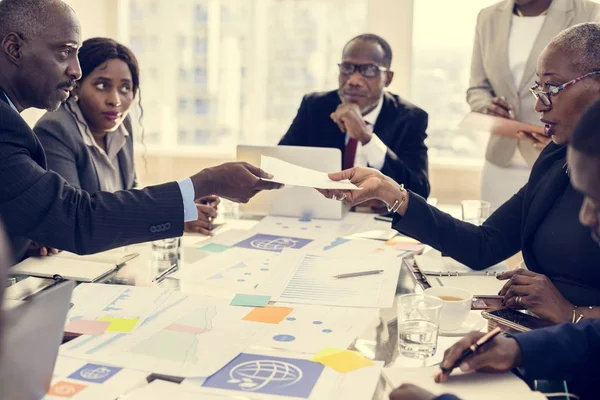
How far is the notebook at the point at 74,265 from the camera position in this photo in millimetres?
1870

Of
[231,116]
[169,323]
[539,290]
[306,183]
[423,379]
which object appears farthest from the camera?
[231,116]

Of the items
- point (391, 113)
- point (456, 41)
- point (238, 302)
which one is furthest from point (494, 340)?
point (456, 41)

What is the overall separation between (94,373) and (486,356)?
70 cm

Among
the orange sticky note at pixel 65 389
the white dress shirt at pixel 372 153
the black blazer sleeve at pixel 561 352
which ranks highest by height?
the white dress shirt at pixel 372 153

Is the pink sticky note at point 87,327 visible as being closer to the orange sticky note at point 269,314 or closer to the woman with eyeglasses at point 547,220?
the orange sticky note at point 269,314

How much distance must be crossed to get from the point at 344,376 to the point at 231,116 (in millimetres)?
3676

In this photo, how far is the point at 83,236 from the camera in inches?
72.2

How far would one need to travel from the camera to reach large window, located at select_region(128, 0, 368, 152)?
471 cm

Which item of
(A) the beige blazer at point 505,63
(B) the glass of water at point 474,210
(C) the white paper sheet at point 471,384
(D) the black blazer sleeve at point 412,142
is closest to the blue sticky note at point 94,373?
(C) the white paper sheet at point 471,384

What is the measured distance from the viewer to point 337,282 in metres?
1.90

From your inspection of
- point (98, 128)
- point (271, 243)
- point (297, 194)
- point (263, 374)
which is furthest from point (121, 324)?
point (98, 128)

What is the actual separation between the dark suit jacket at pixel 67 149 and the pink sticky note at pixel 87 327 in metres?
1.01

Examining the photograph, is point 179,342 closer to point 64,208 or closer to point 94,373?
point 94,373

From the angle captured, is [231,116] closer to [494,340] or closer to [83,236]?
[83,236]
